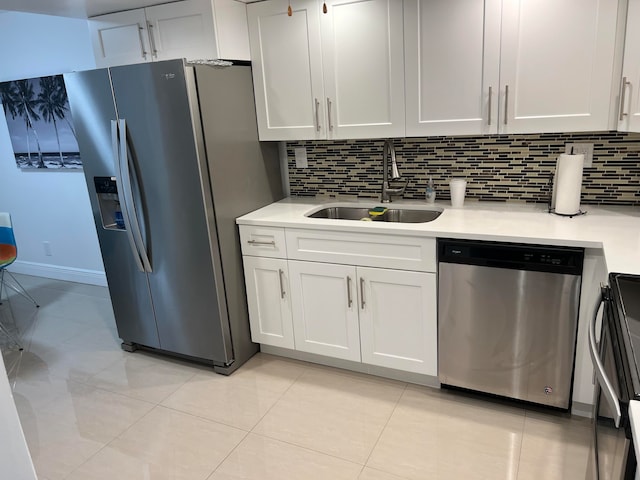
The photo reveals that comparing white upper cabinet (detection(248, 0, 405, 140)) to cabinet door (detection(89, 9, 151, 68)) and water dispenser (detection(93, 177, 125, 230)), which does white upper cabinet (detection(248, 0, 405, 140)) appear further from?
water dispenser (detection(93, 177, 125, 230))

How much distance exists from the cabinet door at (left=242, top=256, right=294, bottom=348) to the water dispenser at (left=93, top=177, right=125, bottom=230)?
82cm

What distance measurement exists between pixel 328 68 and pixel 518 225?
4.18 ft

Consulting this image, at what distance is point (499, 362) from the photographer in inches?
89.1

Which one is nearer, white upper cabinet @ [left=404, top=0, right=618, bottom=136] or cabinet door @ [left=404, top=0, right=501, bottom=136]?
white upper cabinet @ [left=404, top=0, right=618, bottom=136]

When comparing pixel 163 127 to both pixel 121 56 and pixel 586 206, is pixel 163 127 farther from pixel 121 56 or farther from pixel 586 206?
pixel 586 206

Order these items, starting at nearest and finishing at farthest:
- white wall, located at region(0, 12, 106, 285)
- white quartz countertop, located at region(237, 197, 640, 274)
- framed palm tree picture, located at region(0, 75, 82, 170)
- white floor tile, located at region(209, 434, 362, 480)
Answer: white quartz countertop, located at region(237, 197, 640, 274) → white floor tile, located at region(209, 434, 362, 480) → white wall, located at region(0, 12, 106, 285) → framed palm tree picture, located at region(0, 75, 82, 170)

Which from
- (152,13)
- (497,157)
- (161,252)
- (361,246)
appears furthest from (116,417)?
(497,157)

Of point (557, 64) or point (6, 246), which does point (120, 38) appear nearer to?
point (6, 246)

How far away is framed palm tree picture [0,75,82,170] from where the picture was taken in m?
3.96

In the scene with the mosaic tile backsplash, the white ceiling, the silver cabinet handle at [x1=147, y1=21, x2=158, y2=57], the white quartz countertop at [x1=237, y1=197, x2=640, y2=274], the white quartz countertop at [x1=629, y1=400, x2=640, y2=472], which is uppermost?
the white ceiling

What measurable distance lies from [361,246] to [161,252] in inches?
45.8

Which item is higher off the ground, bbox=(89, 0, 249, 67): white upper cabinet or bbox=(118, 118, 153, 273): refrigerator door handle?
bbox=(89, 0, 249, 67): white upper cabinet

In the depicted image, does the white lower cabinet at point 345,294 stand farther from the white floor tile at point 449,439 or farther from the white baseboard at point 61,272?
the white baseboard at point 61,272

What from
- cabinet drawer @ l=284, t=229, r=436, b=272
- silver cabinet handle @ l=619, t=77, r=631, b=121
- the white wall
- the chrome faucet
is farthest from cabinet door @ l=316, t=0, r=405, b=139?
the white wall
